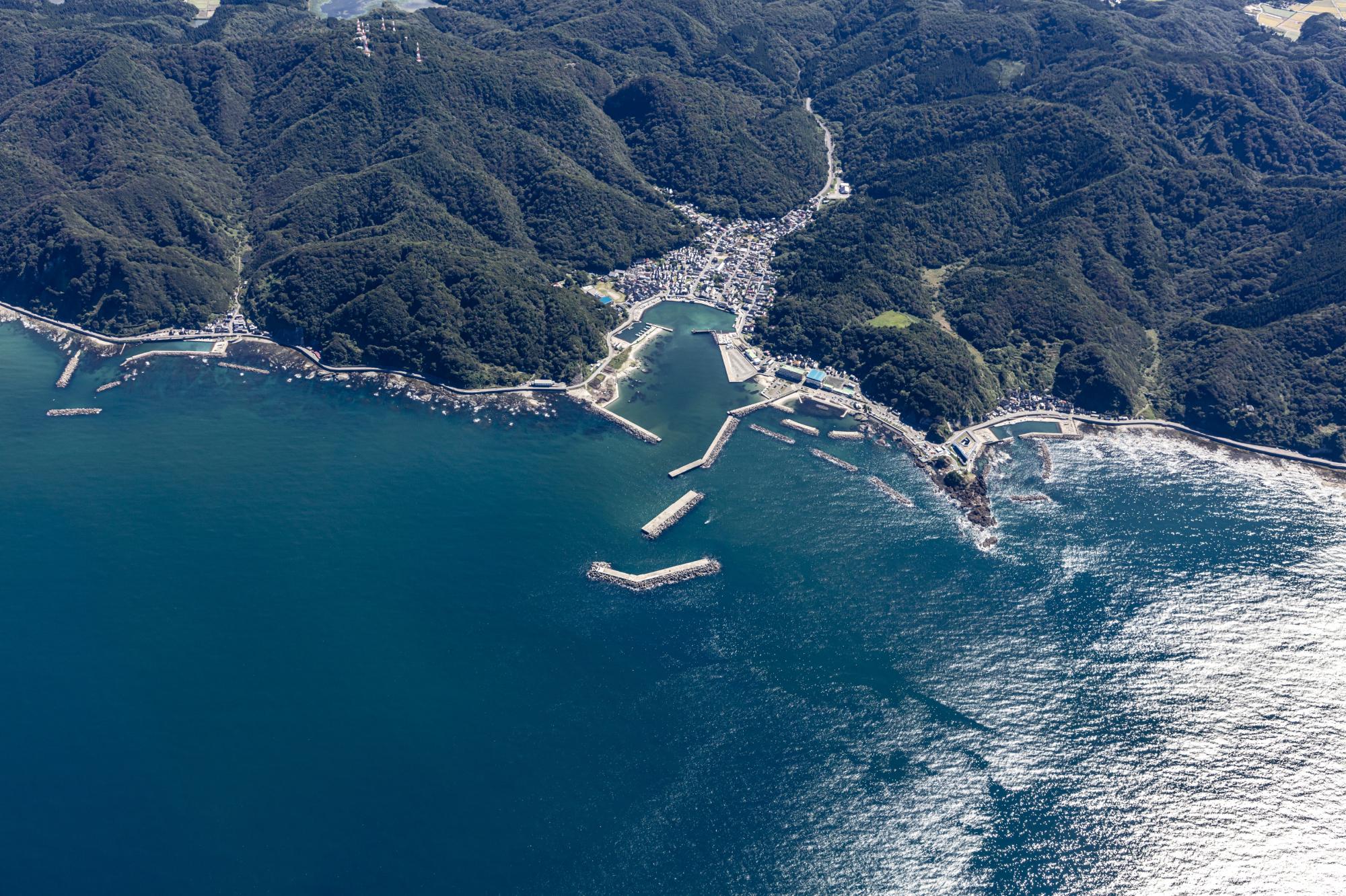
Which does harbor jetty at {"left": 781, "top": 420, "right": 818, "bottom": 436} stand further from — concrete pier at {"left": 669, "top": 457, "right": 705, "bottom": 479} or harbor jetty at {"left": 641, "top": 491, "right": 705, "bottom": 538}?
harbor jetty at {"left": 641, "top": 491, "right": 705, "bottom": 538}

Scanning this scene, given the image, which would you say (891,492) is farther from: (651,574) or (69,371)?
(69,371)

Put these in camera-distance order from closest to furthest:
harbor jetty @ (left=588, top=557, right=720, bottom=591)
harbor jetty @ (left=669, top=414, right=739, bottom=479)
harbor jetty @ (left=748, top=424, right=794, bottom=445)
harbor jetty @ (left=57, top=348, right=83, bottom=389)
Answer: harbor jetty @ (left=588, top=557, right=720, bottom=591) → harbor jetty @ (left=669, top=414, right=739, bottom=479) → harbor jetty @ (left=748, top=424, right=794, bottom=445) → harbor jetty @ (left=57, top=348, right=83, bottom=389)

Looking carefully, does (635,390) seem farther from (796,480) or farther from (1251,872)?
(1251,872)

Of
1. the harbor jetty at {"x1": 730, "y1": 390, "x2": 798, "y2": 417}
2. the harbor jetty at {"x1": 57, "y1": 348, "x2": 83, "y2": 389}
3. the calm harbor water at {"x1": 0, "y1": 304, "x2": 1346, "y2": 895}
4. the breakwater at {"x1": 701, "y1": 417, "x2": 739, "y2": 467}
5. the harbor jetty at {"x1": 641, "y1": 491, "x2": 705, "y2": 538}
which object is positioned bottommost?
the calm harbor water at {"x1": 0, "y1": 304, "x2": 1346, "y2": 895}

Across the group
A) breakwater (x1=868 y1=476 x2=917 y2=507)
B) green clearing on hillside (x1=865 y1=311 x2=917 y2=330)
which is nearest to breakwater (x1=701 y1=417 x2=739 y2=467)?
breakwater (x1=868 y1=476 x2=917 y2=507)

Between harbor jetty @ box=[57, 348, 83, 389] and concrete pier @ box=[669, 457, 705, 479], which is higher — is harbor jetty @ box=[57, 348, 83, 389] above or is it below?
above

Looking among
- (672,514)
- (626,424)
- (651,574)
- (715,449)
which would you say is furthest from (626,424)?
(651,574)

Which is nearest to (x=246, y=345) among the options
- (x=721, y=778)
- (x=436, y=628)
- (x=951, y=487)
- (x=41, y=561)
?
(x=41, y=561)
